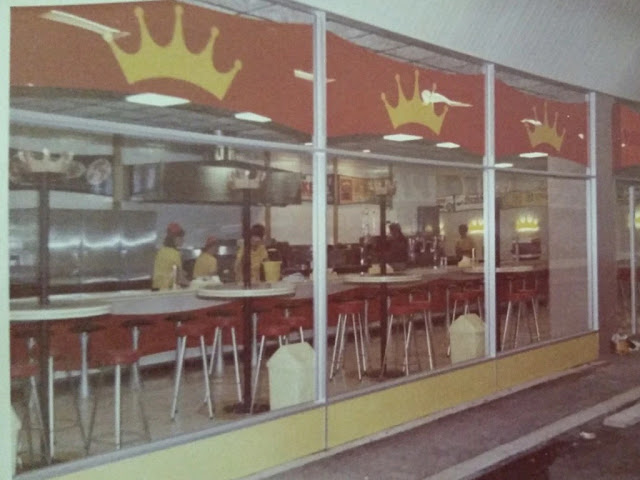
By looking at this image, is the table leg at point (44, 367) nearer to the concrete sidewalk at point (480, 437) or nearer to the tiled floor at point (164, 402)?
the tiled floor at point (164, 402)

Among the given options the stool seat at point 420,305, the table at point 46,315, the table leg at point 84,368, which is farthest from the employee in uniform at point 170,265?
the table at point 46,315

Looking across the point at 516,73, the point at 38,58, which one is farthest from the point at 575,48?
the point at 38,58

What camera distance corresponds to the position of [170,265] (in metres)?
9.31

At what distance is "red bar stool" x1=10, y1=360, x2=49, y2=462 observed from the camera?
4750 millimetres

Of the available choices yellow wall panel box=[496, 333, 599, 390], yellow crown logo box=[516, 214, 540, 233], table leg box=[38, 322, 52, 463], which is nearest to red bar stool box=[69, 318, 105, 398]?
table leg box=[38, 322, 52, 463]

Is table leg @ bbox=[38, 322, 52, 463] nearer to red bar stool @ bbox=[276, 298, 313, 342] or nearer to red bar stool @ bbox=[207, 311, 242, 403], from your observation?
red bar stool @ bbox=[207, 311, 242, 403]

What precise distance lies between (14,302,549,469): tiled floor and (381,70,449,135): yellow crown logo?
2.37 m

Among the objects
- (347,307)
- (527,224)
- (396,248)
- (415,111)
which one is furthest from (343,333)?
(527,224)

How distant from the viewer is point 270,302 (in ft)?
26.9

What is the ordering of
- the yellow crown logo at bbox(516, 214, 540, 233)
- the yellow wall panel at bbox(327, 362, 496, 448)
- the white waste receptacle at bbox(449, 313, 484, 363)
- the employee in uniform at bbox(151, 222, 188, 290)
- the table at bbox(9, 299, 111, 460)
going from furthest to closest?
the yellow crown logo at bbox(516, 214, 540, 233) → the employee in uniform at bbox(151, 222, 188, 290) → the white waste receptacle at bbox(449, 313, 484, 363) → the yellow wall panel at bbox(327, 362, 496, 448) → the table at bbox(9, 299, 111, 460)

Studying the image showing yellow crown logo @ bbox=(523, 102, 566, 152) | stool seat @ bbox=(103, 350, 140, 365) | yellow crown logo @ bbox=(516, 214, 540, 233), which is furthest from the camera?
yellow crown logo @ bbox=(516, 214, 540, 233)

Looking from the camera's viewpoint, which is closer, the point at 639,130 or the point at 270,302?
the point at 270,302

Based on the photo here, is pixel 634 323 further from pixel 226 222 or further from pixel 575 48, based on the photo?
pixel 226 222

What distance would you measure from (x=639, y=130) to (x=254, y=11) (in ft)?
21.0
